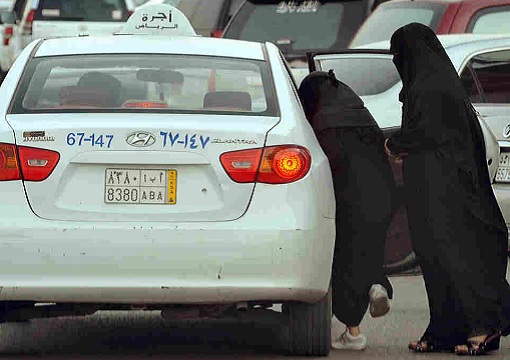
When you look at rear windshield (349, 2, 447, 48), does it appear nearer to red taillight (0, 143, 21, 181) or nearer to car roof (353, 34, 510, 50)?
car roof (353, 34, 510, 50)

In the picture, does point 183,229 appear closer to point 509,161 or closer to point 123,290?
point 123,290

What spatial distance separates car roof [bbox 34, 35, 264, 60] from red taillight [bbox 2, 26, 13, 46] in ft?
61.8

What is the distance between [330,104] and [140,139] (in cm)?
140

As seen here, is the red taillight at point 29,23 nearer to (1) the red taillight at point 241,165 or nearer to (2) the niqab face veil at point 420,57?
(2) the niqab face veil at point 420,57

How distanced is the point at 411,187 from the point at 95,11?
789 inches

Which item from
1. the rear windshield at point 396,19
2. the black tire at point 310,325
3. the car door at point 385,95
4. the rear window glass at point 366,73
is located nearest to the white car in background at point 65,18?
the rear windshield at point 396,19

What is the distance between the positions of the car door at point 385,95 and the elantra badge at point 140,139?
2741mm

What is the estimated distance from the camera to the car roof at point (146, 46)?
8.40 metres

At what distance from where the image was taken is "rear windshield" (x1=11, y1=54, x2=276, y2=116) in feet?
26.0

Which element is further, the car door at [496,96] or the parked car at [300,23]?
the parked car at [300,23]

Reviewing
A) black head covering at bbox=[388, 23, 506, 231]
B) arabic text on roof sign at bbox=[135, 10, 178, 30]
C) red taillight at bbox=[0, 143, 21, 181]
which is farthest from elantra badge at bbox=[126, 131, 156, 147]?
arabic text on roof sign at bbox=[135, 10, 178, 30]

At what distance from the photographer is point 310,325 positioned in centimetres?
795

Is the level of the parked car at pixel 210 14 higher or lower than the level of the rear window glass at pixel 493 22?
lower

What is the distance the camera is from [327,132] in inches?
334
